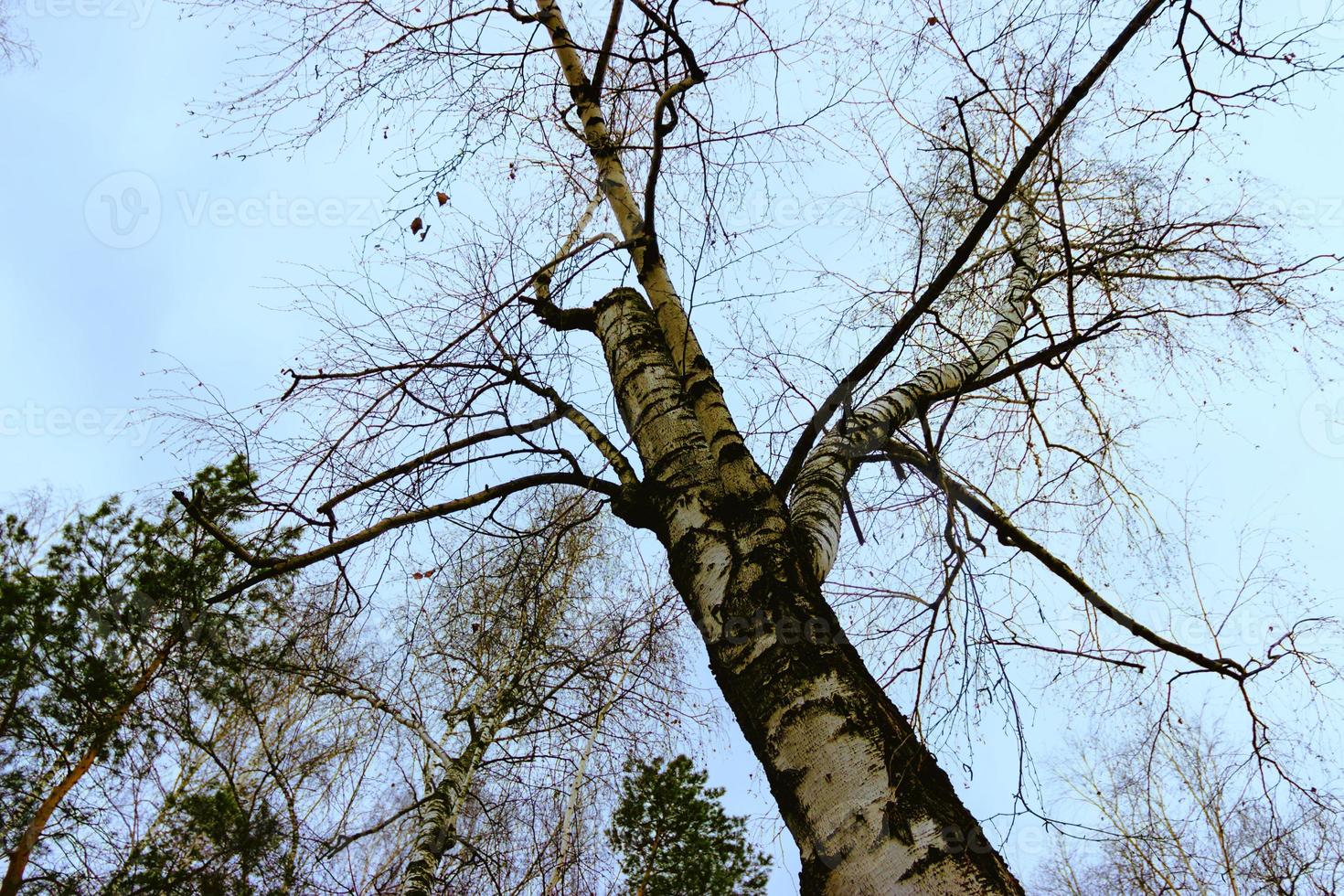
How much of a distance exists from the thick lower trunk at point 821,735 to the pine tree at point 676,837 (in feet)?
20.9

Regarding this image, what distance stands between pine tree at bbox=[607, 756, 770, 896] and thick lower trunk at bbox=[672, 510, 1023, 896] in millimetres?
6367

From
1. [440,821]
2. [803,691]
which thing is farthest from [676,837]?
[803,691]

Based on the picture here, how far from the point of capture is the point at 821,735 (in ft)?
5.54

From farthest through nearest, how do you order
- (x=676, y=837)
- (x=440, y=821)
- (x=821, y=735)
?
(x=676, y=837), (x=440, y=821), (x=821, y=735)

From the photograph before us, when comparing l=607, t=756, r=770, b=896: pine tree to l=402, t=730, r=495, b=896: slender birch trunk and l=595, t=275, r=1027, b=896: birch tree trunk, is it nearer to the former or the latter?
l=402, t=730, r=495, b=896: slender birch trunk

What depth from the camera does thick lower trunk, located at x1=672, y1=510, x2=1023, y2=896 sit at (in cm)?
150

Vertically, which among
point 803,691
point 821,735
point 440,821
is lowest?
point 821,735

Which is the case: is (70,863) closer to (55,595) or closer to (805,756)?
(55,595)

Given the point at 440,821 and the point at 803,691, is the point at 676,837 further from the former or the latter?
the point at 803,691

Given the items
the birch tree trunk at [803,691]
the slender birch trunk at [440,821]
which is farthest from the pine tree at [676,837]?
the birch tree trunk at [803,691]

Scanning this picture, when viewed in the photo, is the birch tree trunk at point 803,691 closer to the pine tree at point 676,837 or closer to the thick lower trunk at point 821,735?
the thick lower trunk at point 821,735

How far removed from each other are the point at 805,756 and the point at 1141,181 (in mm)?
3495

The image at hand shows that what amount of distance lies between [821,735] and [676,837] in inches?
284

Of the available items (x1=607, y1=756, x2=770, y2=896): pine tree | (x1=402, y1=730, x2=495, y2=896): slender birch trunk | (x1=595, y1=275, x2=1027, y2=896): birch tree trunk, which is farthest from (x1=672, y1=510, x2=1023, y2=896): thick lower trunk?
(x1=607, y1=756, x2=770, y2=896): pine tree
